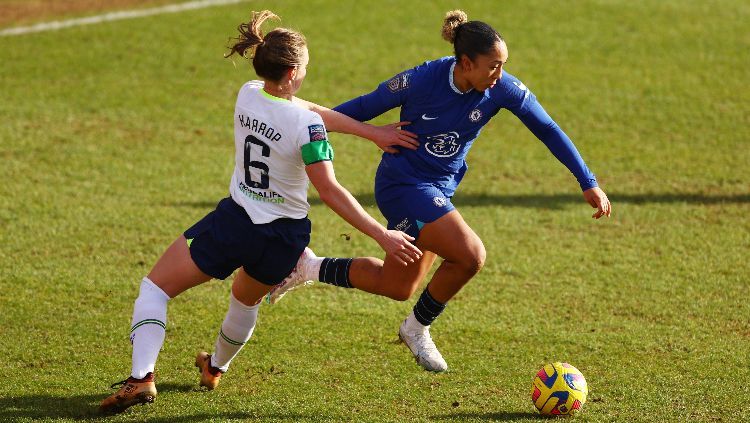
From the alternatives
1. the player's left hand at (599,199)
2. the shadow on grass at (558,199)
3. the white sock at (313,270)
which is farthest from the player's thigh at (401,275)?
the shadow on grass at (558,199)

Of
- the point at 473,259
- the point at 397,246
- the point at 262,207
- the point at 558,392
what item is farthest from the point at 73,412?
the point at 558,392

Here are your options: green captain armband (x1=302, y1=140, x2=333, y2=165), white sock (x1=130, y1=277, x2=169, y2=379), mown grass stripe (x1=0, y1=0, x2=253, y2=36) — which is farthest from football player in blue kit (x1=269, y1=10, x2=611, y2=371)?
mown grass stripe (x1=0, y1=0, x2=253, y2=36)

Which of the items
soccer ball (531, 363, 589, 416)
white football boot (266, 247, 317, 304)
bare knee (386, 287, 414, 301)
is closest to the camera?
soccer ball (531, 363, 589, 416)

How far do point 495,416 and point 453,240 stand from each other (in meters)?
1.02

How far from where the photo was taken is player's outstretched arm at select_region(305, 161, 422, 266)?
5.22 meters

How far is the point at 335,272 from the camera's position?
6410 mm

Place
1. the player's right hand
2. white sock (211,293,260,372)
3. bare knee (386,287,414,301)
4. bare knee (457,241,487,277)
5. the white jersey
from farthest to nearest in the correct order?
bare knee (386,287,414,301), bare knee (457,241,487,277), white sock (211,293,260,372), the white jersey, the player's right hand

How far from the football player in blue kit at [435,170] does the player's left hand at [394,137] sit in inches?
1.6

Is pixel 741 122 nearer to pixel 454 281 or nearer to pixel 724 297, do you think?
pixel 724 297

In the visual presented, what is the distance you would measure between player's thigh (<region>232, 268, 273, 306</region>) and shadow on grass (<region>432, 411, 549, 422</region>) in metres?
1.16

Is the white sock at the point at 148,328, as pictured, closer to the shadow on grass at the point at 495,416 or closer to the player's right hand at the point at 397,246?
the player's right hand at the point at 397,246

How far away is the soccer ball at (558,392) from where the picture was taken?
5738 millimetres

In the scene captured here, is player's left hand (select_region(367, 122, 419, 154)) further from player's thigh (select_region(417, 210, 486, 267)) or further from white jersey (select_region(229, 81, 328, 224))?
white jersey (select_region(229, 81, 328, 224))

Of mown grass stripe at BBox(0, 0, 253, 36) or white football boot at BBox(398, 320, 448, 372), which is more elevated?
white football boot at BBox(398, 320, 448, 372)
